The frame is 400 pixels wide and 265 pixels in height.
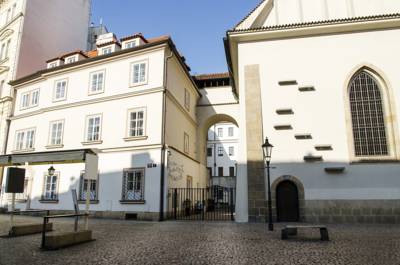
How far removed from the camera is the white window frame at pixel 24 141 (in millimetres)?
23081

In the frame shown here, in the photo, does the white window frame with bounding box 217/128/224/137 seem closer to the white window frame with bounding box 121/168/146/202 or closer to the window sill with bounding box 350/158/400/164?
the white window frame with bounding box 121/168/146/202

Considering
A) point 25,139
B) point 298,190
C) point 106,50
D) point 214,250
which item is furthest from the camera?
point 25,139

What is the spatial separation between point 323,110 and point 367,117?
7.27ft

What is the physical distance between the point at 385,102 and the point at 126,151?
14.4 m

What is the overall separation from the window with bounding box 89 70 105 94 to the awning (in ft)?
24.9

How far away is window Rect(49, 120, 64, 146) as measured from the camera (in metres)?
21.4

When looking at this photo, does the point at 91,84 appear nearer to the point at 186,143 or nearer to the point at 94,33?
the point at 186,143

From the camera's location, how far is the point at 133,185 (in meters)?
18.0

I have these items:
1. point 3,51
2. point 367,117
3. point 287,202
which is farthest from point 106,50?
point 367,117

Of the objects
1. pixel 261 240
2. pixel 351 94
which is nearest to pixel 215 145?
pixel 351 94

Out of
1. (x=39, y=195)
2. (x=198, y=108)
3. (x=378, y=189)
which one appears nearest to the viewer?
(x=378, y=189)

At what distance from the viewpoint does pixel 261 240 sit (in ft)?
30.8

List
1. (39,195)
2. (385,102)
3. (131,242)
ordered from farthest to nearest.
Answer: (39,195), (385,102), (131,242)

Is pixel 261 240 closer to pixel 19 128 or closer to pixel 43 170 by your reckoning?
pixel 43 170
